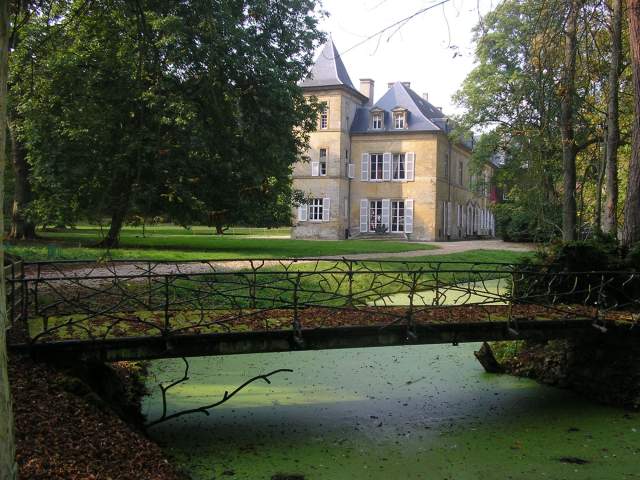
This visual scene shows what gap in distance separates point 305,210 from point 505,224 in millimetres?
11845

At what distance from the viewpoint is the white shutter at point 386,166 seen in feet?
124

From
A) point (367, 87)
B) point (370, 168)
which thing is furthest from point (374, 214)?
point (367, 87)

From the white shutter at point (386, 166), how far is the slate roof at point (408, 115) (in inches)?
60.6

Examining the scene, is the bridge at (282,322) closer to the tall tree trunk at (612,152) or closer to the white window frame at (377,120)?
the tall tree trunk at (612,152)

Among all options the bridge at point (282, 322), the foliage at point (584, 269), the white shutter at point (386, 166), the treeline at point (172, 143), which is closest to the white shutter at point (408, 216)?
the white shutter at point (386, 166)

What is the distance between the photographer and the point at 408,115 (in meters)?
37.8

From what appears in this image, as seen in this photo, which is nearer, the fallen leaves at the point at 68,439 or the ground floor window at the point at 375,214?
the fallen leaves at the point at 68,439

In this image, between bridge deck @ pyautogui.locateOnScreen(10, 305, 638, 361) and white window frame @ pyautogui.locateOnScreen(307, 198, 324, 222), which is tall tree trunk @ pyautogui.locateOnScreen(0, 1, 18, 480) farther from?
white window frame @ pyautogui.locateOnScreen(307, 198, 324, 222)

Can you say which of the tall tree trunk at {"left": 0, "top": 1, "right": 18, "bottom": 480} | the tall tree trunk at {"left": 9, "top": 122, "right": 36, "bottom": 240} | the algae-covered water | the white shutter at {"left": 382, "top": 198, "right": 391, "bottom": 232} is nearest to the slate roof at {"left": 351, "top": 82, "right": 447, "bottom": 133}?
the white shutter at {"left": 382, "top": 198, "right": 391, "bottom": 232}

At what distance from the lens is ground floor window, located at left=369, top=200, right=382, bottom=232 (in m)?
38.1

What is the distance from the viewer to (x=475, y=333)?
669 centimetres

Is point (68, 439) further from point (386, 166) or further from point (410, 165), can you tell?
point (386, 166)

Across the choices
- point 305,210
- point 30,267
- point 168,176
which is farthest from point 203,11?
point 305,210

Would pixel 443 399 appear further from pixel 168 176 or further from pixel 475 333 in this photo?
pixel 168 176
